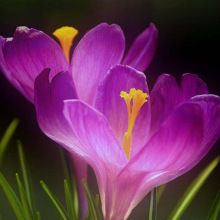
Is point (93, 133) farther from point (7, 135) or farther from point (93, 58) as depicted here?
point (7, 135)

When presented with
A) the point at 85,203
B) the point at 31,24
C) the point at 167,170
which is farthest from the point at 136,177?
the point at 31,24

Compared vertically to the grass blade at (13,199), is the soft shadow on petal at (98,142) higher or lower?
higher

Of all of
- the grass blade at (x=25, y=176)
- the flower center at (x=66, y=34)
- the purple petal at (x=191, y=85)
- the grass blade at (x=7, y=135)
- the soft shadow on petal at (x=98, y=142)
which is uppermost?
the flower center at (x=66, y=34)

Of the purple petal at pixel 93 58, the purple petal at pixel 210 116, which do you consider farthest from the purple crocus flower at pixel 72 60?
the purple petal at pixel 210 116

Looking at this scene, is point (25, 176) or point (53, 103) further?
point (25, 176)

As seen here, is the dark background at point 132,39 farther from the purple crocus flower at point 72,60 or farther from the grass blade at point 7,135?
the purple crocus flower at point 72,60

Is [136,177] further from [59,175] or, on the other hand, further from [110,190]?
[59,175]

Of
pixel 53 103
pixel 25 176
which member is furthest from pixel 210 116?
pixel 25 176
